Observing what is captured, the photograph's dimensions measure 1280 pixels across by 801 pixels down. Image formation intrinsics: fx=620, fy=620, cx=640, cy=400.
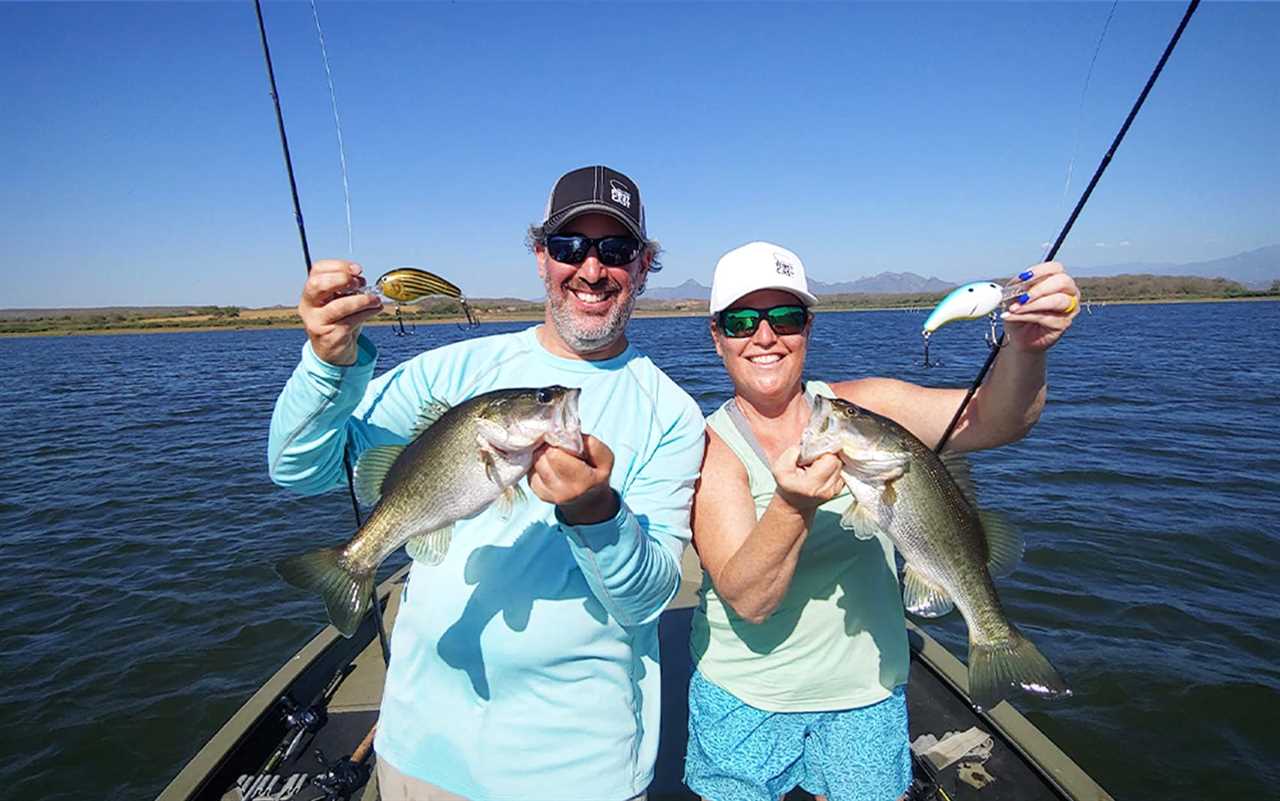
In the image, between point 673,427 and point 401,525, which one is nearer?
point 401,525

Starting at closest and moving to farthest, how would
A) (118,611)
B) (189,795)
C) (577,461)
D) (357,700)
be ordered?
(577,461)
(189,795)
(357,700)
(118,611)

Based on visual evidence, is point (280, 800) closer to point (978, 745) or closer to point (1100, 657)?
point (978, 745)

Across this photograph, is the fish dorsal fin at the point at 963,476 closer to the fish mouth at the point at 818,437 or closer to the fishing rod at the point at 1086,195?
the fishing rod at the point at 1086,195

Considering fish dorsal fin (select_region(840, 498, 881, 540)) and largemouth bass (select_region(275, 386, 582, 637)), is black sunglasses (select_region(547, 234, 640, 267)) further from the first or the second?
fish dorsal fin (select_region(840, 498, 881, 540))

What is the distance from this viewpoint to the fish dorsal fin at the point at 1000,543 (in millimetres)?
3084

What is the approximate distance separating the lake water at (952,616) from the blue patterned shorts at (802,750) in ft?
16.3

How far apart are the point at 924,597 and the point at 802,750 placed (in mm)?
976

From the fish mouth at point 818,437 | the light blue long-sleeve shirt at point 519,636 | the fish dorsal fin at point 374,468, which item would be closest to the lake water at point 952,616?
the light blue long-sleeve shirt at point 519,636

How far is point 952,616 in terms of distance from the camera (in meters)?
8.91

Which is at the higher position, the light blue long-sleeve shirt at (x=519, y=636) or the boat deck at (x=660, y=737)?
the light blue long-sleeve shirt at (x=519, y=636)

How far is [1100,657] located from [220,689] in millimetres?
11028

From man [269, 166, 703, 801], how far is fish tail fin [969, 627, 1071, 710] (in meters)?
1.55

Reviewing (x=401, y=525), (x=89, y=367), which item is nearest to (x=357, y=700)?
(x=401, y=525)

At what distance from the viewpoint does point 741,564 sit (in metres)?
2.64
